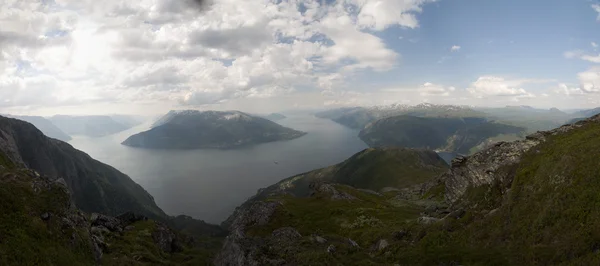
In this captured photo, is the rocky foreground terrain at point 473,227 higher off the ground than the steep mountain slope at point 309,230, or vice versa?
the rocky foreground terrain at point 473,227

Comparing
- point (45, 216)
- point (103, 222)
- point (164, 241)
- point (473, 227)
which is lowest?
point (164, 241)

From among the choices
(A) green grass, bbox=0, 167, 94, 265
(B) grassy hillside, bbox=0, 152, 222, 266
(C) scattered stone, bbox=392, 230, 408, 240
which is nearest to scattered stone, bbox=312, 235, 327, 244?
(C) scattered stone, bbox=392, 230, 408, 240

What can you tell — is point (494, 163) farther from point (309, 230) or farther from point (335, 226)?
point (309, 230)

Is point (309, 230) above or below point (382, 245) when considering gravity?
below

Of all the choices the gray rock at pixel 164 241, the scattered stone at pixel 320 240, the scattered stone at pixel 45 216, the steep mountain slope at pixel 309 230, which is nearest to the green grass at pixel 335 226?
the steep mountain slope at pixel 309 230

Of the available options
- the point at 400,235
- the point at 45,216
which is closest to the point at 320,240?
the point at 400,235

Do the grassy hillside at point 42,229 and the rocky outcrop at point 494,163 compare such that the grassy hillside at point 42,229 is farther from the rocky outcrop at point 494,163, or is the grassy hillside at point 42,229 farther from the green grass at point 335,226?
the rocky outcrop at point 494,163

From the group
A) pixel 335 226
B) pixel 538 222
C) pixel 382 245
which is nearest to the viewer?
pixel 538 222

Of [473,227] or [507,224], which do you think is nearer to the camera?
[507,224]

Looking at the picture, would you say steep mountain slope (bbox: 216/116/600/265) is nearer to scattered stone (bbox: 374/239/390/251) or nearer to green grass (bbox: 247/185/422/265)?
scattered stone (bbox: 374/239/390/251)
